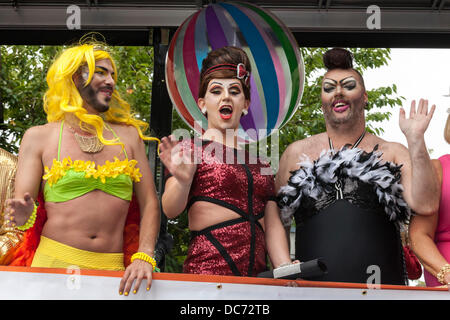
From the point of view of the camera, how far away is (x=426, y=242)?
2.45m

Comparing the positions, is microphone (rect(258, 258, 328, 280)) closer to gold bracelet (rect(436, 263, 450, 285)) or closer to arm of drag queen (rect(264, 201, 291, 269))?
arm of drag queen (rect(264, 201, 291, 269))

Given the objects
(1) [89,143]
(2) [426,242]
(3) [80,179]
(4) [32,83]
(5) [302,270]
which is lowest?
(5) [302,270]

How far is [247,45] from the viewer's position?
119 inches

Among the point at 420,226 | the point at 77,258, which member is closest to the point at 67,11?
the point at 77,258

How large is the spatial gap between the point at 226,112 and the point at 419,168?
838 millimetres

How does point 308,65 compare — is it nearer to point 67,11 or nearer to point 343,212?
point 67,11

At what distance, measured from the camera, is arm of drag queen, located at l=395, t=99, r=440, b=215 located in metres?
2.30

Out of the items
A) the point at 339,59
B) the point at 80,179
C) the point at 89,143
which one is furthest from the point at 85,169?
the point at 339,59

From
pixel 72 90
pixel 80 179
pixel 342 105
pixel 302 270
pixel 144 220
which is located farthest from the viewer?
pixel 342 105

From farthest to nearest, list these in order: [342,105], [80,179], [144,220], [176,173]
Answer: [342,105] → [144,220] → [80,179] → [176,173]

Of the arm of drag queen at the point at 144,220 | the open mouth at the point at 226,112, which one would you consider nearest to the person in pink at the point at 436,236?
the open mouth at the point at 226,112

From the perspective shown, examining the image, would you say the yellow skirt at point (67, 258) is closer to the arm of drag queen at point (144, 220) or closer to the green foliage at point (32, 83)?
the arm of drag queen at point (144, 220)

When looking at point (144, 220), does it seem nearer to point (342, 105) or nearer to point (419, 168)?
point (342, 105)
